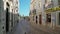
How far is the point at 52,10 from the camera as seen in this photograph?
25.3 m

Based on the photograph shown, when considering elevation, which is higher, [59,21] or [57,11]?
[57,11]

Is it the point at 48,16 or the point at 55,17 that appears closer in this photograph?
the point at 55,17

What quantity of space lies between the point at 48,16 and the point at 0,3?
18871 mm

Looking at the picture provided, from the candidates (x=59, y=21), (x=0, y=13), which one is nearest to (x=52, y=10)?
(x=59, y=21)

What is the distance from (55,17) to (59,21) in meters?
1.27

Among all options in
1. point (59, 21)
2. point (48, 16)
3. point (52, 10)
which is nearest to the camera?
point (59, 21)

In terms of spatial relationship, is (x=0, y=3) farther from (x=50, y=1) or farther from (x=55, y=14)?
(x=50, y=1)

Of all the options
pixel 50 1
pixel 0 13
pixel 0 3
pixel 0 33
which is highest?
pixel 50 1

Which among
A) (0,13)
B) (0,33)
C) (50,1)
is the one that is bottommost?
(0,33)

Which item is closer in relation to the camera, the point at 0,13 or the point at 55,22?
the point at 0,13

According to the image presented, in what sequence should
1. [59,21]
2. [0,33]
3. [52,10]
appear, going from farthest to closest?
[52,10]
[59,21]
[0,33]

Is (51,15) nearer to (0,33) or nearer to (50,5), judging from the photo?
(50,5)

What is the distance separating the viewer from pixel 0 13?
35.1 feet

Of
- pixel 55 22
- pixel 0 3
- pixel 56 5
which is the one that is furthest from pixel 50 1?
pixel 0 3
